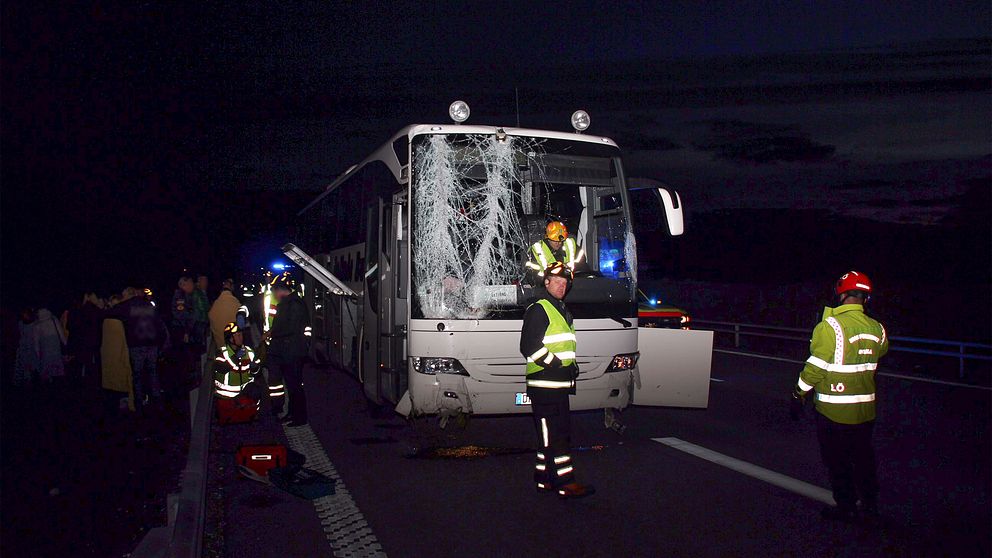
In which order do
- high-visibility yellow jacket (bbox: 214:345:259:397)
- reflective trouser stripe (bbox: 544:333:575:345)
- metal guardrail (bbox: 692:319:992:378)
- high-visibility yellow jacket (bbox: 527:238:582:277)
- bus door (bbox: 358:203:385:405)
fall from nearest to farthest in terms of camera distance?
reflective trouser stripe (bbox: 544:333:575:345)
high-visibility yellow jacket (bbox: 527:238:582:277)
bus door (bbox: 358:203:385:405)
high-visibility yellow jacket (bbox: 214:345:259:397)
metal guardrail (bbox: 692:319:992:378)

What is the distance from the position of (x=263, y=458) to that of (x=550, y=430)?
2634 millimetres

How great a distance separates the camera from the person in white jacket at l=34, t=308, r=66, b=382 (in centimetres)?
1512

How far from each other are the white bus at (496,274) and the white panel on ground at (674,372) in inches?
0.5

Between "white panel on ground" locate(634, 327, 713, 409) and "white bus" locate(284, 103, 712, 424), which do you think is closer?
"white bus" locate(284, 103, 712, 424)

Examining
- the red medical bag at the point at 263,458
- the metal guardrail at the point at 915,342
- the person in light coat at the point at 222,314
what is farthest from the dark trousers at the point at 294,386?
the metal guardrail at the point at 915,342

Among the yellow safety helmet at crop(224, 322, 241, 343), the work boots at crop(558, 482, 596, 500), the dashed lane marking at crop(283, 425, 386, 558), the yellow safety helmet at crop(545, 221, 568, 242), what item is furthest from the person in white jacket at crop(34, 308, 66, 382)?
the work boots at crop(558, 482, 596, 500)

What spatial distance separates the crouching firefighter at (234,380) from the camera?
35.4ft

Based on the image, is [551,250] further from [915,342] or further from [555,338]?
[915,342]

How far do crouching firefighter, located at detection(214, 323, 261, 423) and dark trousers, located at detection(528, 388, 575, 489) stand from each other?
16.6ft

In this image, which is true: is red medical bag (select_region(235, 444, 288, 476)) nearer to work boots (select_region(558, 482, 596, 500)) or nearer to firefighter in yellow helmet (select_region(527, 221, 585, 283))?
work boots (select_region(558, 482, 596, 500))

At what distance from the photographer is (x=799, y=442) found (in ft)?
30.9

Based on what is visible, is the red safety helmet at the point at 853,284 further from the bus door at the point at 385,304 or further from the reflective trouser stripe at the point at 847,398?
the bus door at the point at 385,304

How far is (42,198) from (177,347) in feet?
123

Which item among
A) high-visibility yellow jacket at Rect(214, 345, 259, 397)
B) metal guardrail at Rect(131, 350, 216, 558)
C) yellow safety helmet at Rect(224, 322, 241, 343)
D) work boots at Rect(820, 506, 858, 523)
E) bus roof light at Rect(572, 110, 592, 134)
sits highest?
bus roof light at Rect(572, 110, 592, 134)
